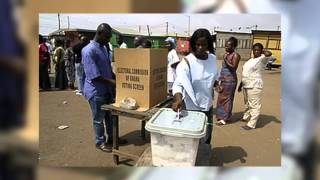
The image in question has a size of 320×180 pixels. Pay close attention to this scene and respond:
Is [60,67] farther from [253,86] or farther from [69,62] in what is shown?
[253,86]

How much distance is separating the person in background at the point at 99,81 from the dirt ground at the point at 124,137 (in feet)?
0.13

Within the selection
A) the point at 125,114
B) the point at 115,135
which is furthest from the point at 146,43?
the point at 115,135

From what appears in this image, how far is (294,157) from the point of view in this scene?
1854mm

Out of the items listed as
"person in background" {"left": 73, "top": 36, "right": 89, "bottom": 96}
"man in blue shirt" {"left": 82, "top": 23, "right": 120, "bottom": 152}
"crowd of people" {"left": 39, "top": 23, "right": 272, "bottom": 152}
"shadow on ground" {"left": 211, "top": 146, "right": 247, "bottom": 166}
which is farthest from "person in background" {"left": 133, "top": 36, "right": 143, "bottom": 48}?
"shadow on ground" {"left": 211, "top": 146, "right": 247, "bottom": 166}

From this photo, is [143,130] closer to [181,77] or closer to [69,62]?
[181,77]

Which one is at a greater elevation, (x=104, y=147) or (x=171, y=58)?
(x=171, y=58)

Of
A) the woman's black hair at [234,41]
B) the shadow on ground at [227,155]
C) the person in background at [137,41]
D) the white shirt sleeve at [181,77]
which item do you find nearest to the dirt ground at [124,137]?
the shadow on ground at [227,155]

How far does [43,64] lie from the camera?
Result: 73.7 inches

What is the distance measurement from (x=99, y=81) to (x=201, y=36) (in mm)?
526

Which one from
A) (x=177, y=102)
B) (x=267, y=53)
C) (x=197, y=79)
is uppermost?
(x=267, y=53)

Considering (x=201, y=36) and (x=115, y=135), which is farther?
(x=115, y=135)

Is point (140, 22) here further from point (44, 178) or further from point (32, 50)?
point (44, 178)

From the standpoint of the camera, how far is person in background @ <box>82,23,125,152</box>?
1.83m

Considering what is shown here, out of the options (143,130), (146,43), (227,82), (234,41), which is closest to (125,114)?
(143,130)
